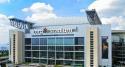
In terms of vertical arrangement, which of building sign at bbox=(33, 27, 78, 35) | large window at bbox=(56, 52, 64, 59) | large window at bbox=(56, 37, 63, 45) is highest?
building sign at bbox=(33, 27, 78, 35)

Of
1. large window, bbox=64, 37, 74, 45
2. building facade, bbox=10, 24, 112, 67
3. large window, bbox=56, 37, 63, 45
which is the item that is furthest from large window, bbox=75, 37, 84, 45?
large window, bbox=56, 37, 63, 45

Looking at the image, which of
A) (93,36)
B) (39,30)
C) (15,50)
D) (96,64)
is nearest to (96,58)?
(96,64)

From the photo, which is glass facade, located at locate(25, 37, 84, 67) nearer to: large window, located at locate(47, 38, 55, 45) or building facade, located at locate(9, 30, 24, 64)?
large window, located at locate(47, 38, 55, 45)

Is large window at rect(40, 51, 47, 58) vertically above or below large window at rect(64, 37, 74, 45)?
below

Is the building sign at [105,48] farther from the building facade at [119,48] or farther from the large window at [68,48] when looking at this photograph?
the building facade at [119,48]

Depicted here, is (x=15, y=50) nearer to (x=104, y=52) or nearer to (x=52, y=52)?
(x=52, y=52)

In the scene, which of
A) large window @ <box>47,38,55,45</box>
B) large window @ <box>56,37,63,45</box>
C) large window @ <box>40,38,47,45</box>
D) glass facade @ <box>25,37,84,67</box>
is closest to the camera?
glass facade @ <box>25,37,84,67</box>

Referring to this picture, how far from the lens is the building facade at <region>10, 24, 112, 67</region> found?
61.2 meters

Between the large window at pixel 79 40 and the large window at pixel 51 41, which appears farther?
the large window at pixel 51 41

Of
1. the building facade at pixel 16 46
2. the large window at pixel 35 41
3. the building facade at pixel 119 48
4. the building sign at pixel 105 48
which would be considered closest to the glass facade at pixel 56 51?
the large window at pixel 35 41

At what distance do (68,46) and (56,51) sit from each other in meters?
3.91

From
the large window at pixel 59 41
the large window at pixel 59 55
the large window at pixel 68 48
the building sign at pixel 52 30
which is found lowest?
the large window at pixel 59 55

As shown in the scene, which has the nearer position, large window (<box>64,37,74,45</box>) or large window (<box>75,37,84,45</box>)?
large window (<box>75,37,84,45</box>)

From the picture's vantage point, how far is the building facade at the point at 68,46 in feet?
201
